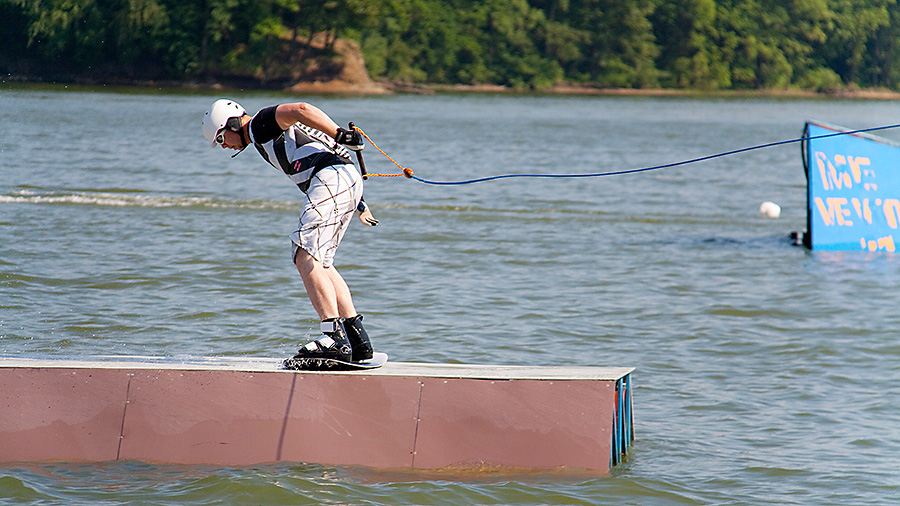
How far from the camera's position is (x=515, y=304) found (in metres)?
11.2

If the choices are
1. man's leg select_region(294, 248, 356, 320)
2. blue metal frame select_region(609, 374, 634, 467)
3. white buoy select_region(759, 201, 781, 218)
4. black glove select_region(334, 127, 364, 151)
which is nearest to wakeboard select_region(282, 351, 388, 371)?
man's leg select_region(294, 248, 356, 320)

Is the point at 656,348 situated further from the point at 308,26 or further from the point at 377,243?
the point at 308,26

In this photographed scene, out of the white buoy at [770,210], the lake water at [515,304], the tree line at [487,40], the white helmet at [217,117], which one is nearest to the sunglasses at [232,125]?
the white helmet at [217,117]

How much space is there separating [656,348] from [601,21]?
331 ft

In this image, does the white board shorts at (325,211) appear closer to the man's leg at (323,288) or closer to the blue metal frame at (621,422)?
the man's leg at (323,288)

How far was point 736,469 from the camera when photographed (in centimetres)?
670

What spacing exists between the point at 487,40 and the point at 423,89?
1546 centimetres

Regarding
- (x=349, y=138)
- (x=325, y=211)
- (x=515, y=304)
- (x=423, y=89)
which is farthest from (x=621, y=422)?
(x=423, y=89)

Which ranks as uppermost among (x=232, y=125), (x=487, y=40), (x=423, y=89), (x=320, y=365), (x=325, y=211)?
(x=487, y=40)

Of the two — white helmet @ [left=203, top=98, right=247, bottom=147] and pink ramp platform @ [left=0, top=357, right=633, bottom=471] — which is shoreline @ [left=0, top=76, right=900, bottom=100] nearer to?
pink ramp platform @ [left=0, top=357, right=633, bottom=471]

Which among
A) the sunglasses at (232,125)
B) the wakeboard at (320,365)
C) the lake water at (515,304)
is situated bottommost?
the lake water at (515,304)

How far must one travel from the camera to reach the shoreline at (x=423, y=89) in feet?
252

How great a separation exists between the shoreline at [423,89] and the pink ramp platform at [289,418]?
66.9 metres

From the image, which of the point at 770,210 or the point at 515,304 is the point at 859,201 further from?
the point at 515,304
